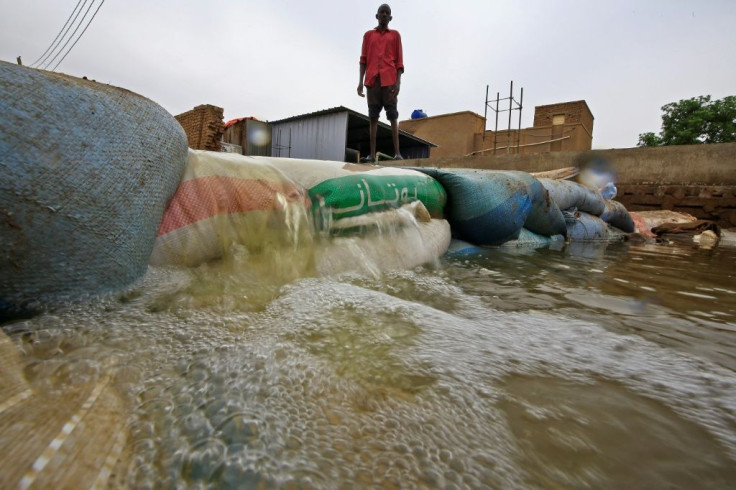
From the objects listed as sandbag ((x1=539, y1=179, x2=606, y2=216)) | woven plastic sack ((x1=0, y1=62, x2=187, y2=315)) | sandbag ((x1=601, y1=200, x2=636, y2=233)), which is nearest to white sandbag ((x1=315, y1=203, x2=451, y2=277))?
woven plastic sack ((x1=0, y1=62, x2=187, y2=315))

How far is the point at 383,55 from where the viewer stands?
146 inches

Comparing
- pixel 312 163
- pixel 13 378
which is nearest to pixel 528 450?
pixel 13 378

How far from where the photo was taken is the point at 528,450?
467 mm

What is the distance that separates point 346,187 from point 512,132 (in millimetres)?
12453

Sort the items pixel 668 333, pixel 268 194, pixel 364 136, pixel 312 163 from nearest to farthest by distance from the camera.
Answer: pixel 668 333
pixel 268 194
pixel 312 163
pixel 364 136

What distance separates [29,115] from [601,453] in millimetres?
1169

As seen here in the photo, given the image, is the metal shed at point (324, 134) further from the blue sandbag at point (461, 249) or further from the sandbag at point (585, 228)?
the blue sandbag at point (461, 249)

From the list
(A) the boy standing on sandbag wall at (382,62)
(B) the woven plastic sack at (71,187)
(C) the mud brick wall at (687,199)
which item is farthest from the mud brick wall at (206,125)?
(C) the mud brick wall at (687,199)

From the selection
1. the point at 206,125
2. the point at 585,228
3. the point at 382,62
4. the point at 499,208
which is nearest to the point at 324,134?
the point at 206,125

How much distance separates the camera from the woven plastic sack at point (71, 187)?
2.30ft

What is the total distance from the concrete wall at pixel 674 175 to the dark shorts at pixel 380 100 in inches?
93.0

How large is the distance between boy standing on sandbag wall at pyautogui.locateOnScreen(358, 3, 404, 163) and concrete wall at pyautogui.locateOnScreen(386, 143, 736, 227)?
7.99ft

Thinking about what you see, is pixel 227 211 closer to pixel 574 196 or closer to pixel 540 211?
pixel 540 211

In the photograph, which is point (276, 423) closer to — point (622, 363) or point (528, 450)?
point (528, 450)
